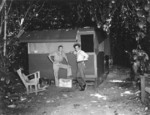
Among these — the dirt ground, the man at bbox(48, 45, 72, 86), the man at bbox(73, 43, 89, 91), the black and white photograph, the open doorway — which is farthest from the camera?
the open doorway

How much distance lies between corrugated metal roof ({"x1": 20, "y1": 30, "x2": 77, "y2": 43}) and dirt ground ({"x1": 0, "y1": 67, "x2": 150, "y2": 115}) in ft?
6.62

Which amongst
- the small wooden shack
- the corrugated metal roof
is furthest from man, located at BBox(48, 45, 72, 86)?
the corrugated metal roof

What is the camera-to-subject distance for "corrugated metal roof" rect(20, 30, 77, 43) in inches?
424

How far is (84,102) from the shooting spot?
27.8ft

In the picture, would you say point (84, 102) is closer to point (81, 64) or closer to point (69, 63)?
point (81, 64)

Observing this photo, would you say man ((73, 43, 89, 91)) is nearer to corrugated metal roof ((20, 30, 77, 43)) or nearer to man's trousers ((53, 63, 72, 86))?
corrugated metal roof ((20, 30, 77, 43))

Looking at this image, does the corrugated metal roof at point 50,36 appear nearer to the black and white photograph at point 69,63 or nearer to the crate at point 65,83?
the black and white photograph at point 69,63

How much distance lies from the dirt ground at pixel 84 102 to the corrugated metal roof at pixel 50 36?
202cm

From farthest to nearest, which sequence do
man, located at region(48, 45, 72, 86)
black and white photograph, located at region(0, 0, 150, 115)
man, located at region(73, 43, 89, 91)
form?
1. man, located at region(48, 45, 72, 86)
2. man, located at region(73, 43, 89, 91)
3. black and white photograph, located at region(0, 0, 150, 115)

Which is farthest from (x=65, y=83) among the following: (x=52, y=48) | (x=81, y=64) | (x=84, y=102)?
(x=84, y=102)

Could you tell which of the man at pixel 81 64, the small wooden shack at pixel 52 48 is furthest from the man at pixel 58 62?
the man at pixel 81 64

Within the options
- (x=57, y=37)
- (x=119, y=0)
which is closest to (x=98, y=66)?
(x=57, y=37)

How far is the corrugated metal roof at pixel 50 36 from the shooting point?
10777 millimetres

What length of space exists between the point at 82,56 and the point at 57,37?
1465mm
